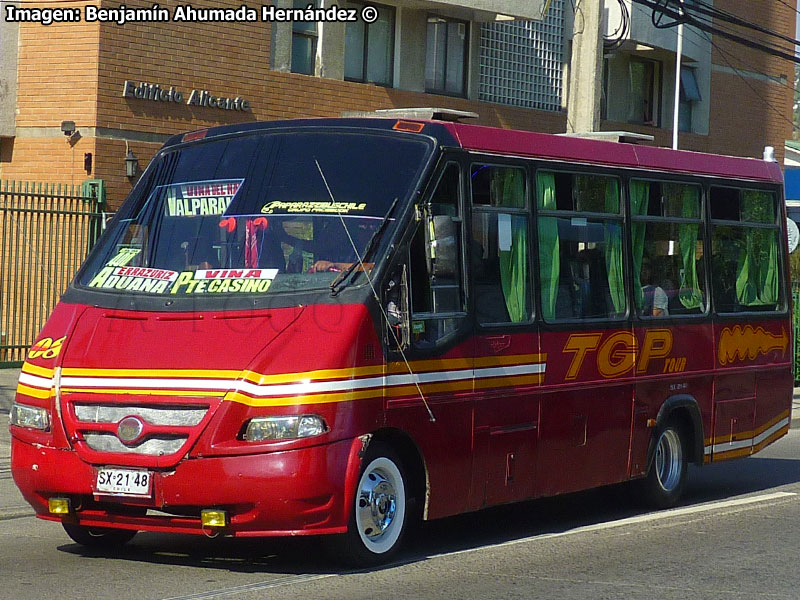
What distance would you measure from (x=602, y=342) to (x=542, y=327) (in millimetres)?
794

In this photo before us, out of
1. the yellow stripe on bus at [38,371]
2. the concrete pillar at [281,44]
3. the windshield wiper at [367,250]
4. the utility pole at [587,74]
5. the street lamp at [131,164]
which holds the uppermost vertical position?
the concrete pillar at [281,44]

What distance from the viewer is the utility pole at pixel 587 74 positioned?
53.7 feet

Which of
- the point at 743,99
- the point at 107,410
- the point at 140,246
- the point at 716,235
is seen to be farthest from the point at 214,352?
the point at 743,99

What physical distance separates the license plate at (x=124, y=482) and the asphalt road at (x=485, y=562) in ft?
1.59

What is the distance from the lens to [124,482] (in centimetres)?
750

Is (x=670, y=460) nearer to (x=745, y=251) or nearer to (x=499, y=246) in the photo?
(x=745, y=251)

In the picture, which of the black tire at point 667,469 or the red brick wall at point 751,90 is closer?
the black tire at point 667,469

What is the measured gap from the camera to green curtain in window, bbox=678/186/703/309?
36.3 feet

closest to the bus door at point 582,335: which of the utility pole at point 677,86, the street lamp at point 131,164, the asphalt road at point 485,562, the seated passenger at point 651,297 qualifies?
the seated passenger at point 651,297

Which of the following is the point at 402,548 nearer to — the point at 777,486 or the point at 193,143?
the point at 193,143

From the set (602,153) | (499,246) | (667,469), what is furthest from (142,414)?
(667,469)

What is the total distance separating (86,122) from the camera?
1831 centimetres

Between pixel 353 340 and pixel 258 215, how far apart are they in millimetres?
1181

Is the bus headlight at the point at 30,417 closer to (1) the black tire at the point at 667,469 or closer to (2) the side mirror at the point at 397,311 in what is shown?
(2) the side mirror at the point at 397,311
